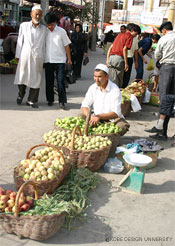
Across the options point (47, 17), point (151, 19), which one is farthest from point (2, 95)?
point (151, 19)

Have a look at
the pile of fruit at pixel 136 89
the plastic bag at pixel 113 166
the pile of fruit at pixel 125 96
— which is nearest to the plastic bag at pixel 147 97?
the pile of fruit at pixel 136 89

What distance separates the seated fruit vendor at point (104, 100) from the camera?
15.8 feet

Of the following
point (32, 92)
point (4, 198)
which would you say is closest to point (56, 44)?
point (32, 92)

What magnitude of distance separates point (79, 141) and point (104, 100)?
106cm

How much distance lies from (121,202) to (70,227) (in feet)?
2.67

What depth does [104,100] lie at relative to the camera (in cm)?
507

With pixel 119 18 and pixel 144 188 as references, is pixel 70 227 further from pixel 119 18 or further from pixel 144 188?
pixel 119 18

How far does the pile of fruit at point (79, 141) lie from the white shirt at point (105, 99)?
2.51 feet

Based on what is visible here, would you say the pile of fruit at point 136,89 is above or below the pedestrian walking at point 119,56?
below

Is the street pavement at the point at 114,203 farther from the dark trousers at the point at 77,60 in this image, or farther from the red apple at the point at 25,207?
the dark trousers at the point at 77,60

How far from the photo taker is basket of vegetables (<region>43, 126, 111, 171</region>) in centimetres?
408

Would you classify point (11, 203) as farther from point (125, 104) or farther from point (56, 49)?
point (56, 49)

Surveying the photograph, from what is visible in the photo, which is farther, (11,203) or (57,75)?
(57,75)

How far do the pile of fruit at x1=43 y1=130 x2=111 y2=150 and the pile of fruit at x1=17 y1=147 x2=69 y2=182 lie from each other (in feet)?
1.52
